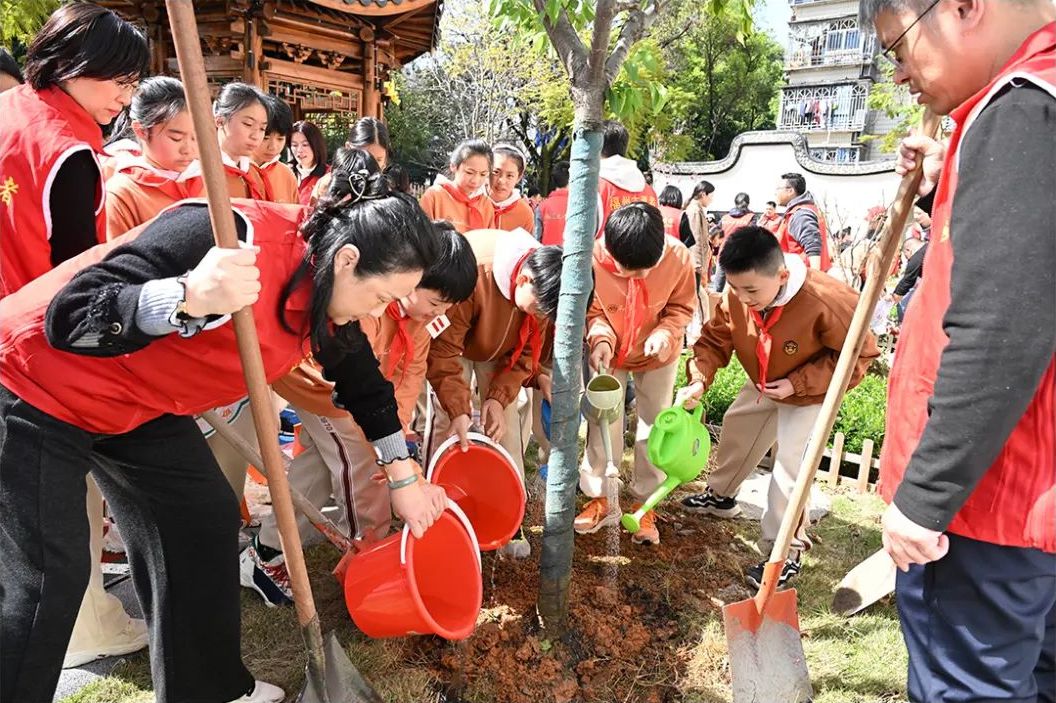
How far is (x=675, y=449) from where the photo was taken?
2537 mm

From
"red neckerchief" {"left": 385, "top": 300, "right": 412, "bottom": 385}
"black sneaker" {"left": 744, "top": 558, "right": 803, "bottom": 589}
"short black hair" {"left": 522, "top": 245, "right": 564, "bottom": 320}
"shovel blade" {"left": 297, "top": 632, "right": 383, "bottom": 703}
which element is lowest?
"black sneaker" {"left": 744, "top": 558, "right": 803, "bottom": 589}

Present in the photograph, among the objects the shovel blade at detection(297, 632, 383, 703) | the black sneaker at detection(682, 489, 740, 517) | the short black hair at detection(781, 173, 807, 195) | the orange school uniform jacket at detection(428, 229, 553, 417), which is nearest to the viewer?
the shovel blade at detection(297, 632, 383, 703)

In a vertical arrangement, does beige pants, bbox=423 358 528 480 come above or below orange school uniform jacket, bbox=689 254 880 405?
below

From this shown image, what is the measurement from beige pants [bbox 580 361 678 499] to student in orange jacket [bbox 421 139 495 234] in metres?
1.91

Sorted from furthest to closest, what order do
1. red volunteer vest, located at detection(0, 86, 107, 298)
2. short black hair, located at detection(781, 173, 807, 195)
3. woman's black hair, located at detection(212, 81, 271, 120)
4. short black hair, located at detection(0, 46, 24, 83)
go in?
1. short black hair, located at detection(781, 173, 807, 195)
2. woman's black hair, located at detection(212, 81, 271, 120)
3. short black hair, located at detection(0, 46, 24, 83)
4. red volunteer vest, located at detection(0, 86, 107, 298)

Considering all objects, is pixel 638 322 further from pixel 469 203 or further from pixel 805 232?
pixel 805 232

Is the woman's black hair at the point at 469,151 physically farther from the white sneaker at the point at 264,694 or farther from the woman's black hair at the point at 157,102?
the white sneaker at the point at 264,694

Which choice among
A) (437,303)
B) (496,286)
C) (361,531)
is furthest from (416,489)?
(496,286)

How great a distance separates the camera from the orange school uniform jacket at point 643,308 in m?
3.24

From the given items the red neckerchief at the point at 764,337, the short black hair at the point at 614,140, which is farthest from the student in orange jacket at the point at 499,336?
the short black hair at the point at 614,140

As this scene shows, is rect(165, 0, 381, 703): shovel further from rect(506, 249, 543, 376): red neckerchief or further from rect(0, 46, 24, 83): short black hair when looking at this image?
rect(0, 46, 24, 83): short black hair

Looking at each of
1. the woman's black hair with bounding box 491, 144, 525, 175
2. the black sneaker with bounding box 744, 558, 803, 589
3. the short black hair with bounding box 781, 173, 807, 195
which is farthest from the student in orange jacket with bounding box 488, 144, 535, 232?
the short black hair with bounding box 781, 173, 807, 195

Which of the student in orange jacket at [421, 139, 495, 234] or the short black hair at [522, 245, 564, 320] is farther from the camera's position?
the student in orange jacket at [421, 139, 495, 234]

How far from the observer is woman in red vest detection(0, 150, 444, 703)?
4.49 ft
